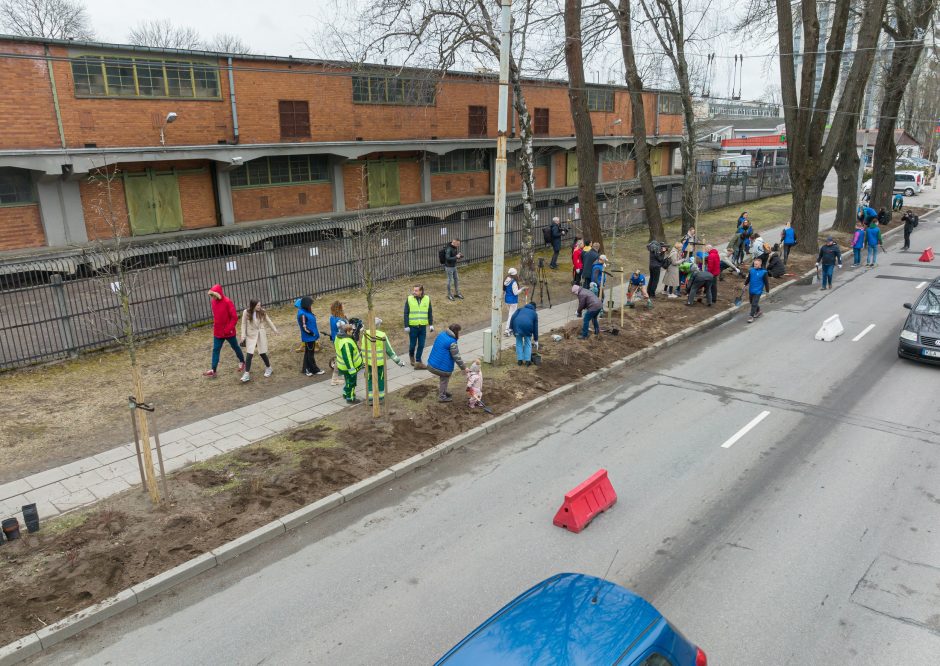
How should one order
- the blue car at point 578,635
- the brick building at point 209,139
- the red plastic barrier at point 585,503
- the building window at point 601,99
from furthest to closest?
the building window at point 601,99, the brick building at point 209,139, the red plastic barrier at point 585,503, the blue car at point 578,635

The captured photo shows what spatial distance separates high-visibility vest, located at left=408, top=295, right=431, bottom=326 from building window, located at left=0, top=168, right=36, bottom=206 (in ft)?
52.2

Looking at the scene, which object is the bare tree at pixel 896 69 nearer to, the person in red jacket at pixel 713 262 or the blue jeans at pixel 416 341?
the person in red jacket at pixel 713 262

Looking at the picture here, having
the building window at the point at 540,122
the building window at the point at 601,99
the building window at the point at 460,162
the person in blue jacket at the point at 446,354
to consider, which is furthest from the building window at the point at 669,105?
the person in blue jacket at the point at 446,354

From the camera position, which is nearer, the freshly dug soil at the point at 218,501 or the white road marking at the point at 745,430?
the freshly dug soil at the point at 218,501

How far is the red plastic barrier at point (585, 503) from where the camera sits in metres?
7.80

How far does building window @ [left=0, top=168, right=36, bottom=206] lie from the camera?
2062cm

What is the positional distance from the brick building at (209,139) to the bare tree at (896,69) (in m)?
14.3

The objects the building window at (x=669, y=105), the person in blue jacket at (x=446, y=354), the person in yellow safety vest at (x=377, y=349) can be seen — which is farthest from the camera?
the building window at (x=669, y=105)

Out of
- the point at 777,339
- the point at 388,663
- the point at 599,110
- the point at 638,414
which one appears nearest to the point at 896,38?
the point at 599,110

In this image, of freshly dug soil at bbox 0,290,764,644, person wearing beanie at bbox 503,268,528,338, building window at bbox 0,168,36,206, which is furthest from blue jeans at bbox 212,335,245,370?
building window at bbox 0,168,36,206

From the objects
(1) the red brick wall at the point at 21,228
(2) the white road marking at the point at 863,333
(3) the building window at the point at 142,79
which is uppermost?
(3) the building window at the point at 142,79

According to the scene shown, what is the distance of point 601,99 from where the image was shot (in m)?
43.2

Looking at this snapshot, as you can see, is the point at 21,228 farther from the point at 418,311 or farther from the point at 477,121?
the point at 477,121

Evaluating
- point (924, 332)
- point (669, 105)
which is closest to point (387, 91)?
point (924, 332)
